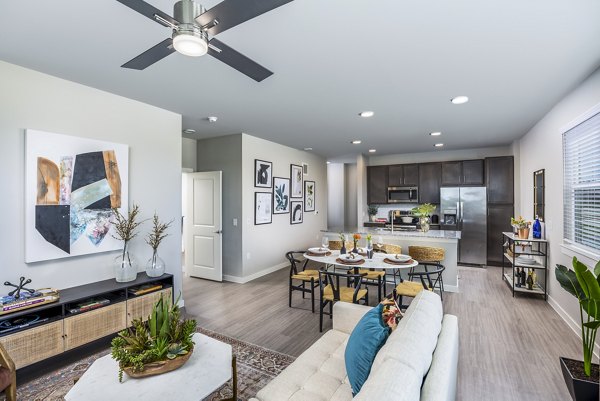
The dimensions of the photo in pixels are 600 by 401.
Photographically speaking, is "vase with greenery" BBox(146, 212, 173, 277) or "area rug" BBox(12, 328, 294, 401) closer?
"area rug" BBox(12, 328, 294, 401)

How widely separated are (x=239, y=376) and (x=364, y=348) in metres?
1.42

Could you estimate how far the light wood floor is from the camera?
2.35 m

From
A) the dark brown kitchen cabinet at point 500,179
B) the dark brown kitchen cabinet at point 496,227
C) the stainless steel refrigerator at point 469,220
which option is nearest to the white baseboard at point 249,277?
the stainless steel refrigerator at point 469,220

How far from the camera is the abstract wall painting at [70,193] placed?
263cm

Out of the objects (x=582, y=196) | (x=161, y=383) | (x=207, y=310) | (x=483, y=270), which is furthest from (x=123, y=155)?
(x=483, y=270)

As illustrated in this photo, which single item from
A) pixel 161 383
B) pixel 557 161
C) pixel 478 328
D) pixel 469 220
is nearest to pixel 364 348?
pixel 161 383

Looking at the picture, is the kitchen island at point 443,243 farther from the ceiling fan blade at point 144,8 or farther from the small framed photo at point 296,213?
the ceiling fan blade at point 144,8

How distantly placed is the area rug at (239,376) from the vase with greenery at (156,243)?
86 centimetres

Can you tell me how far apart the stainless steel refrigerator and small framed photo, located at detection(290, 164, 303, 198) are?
341 centimetres

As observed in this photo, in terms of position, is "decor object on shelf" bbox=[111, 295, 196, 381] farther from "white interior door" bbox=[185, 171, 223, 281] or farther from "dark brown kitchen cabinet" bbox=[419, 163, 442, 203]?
"dark brown kitchen cabinet" bbox=[419, 163, 442, 203]

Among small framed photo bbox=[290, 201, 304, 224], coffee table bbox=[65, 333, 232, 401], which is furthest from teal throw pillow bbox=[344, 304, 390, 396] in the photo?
small framed photo bbox=[290, 201, 304, 224]

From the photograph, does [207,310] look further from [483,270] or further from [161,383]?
[483,270]

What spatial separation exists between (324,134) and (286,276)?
2761 mm

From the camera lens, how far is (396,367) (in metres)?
1.16
